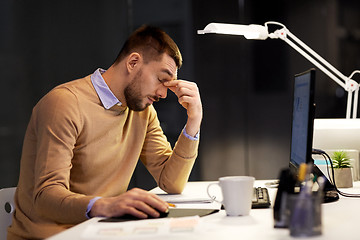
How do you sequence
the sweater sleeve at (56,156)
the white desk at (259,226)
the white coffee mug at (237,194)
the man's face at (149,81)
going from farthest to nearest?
the man's face at (149,81)
the sweater sleeve at (56,156)
the white coffee mug at (237,194)
the white desk at (259,226)

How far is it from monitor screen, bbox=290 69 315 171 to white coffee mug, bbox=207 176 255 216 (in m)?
0.19

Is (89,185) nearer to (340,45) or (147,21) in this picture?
(147,21)

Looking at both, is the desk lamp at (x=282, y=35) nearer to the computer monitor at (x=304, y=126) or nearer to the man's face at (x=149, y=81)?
the man's face at (x=149, y=81)

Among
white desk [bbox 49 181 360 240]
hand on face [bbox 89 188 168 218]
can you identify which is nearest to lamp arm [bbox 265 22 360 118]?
white desk [bbox 49 181 360 240]

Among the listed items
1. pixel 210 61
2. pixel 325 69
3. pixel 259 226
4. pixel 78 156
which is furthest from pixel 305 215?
pixel 210 61

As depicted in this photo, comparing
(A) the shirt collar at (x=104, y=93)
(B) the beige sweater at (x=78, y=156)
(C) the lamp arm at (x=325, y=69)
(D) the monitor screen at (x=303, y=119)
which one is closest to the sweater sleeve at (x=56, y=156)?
(B) the beige sweater at (x=78, y=156)

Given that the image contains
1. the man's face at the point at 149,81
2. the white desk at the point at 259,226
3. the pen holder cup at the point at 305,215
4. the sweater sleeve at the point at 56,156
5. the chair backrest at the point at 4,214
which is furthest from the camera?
the man's face at the point at 149,81

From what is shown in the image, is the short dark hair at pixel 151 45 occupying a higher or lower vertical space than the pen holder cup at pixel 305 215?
higher

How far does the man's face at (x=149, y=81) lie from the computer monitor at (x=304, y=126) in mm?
499

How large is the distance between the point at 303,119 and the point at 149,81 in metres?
0.67

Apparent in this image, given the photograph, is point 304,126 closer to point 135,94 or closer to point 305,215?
point 305,215

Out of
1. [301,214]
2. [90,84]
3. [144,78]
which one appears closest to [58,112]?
[90,84]

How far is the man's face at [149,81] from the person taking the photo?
2.05m

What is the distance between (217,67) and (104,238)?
264 cm
